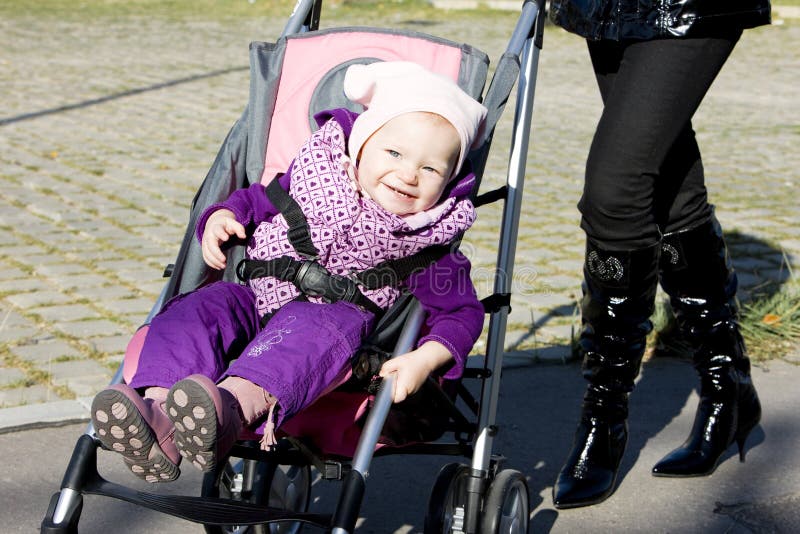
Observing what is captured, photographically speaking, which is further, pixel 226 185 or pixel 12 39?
pixel 12 39

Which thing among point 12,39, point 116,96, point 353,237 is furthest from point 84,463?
point 12,39

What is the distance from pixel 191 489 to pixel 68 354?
1.21m

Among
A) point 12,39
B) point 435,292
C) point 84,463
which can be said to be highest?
point 435,292

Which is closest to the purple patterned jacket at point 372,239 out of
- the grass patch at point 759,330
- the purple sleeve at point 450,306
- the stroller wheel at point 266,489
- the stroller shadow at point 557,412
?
the purple sleeve at point 450,306

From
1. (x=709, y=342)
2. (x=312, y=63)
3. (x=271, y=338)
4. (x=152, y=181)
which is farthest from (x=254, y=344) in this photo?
(x=152, y=181)

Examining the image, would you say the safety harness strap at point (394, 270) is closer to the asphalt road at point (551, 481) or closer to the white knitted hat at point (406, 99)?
the white knitted hat at point (406, 99)

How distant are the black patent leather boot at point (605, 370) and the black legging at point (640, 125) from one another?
0.15 meters

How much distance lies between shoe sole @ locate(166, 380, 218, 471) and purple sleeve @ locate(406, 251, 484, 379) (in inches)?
26.1

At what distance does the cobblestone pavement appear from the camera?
4879 millimetres

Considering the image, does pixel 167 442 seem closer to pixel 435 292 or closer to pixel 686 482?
pixel 435 292

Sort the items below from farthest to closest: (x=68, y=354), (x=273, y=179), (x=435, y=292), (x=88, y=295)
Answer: (x=88, y=295) < (x=68, y=354) < (x=273, y=179) < (x=435, y=292)

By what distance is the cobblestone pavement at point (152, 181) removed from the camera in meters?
4.88

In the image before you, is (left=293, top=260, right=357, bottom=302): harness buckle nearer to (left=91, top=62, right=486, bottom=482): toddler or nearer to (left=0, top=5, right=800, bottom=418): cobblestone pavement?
(left=91, top=62, right=486, bottom=482): toddler

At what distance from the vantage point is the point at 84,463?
7.97ft
